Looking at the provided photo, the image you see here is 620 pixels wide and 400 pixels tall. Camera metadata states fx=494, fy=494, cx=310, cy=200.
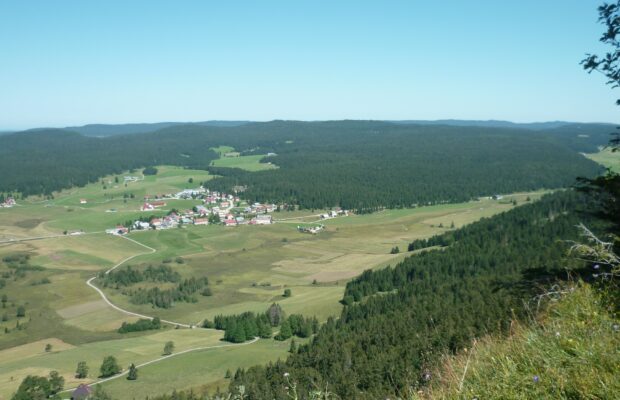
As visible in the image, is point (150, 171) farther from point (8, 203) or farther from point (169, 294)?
point (169, 294)

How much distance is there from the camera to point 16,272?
69.7 meters

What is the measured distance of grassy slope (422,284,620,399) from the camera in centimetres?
384

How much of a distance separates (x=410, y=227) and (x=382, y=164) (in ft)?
292

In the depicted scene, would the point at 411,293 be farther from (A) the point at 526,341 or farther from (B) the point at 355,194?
(B) the point at 355,194

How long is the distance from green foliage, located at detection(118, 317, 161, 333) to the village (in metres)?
51.7

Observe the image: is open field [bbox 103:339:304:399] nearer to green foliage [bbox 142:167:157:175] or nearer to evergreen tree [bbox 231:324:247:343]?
evergreen tree [bbox 231:324:247:343]

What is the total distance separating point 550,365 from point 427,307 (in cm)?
3162

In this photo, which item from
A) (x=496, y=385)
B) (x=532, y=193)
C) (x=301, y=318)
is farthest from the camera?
(x=532, y=193)

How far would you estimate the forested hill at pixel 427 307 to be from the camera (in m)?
10.4

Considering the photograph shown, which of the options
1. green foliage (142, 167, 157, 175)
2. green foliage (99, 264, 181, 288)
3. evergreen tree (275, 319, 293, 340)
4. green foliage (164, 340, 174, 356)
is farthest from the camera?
green foliage (142, 167, 157, 175)

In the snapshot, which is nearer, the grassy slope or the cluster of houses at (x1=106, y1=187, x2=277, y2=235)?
the grassy slope

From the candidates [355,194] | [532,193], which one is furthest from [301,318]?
[532,193]

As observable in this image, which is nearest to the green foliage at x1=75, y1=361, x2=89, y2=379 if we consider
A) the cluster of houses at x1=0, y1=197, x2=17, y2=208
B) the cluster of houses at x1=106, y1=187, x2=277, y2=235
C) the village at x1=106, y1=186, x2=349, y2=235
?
the village at x1=106, y1=186, x2=349, y2=235

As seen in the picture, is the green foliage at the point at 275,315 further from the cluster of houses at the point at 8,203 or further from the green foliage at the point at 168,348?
the cluster of houses at the point at 8,203
